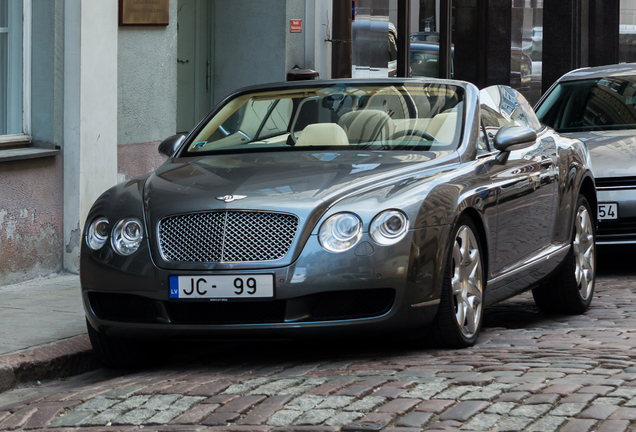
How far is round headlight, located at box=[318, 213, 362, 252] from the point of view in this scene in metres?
5.17

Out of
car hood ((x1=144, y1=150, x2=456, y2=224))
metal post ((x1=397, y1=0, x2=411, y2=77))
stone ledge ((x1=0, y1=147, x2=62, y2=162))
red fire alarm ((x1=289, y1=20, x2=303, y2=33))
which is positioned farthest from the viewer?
metal post ((x1=397, y1=0, x2=411, y2=77))

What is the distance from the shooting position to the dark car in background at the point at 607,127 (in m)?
9.07

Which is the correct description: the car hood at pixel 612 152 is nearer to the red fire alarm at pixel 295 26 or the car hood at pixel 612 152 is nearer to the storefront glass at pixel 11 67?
the red fire alarm at pixel 295 26

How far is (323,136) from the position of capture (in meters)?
6.37

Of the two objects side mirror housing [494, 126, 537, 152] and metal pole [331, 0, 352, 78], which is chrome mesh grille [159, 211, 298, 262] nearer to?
side mirror housing [494, 126, 537, 152]

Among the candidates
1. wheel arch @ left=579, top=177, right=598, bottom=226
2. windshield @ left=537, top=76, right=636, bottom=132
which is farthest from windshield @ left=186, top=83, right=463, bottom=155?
windshield @ left=537, top=76, right=636, bottom=132

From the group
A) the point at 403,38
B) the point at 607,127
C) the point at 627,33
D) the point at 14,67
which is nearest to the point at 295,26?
the point at 607,127

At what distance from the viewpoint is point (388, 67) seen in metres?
16.4

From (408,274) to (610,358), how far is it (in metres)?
1.01

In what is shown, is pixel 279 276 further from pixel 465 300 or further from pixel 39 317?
pixel 39 317

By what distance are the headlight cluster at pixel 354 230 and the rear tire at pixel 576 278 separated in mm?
2231

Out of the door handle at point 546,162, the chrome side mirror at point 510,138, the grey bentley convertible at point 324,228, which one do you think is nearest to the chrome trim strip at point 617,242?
the door handle at point 546,162

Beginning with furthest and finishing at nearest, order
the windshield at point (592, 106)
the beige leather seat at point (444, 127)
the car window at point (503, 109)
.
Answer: the windshield at point (592, 106), the car window at point (503, 109), the beige leather seat at point (444, 127)

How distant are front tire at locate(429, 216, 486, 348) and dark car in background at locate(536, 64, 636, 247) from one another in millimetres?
3443
